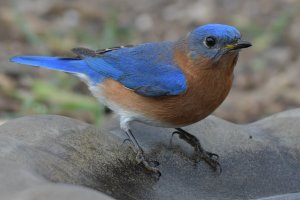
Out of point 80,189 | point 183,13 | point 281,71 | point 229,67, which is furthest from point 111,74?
point 183,13

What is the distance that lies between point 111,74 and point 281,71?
3.61 m

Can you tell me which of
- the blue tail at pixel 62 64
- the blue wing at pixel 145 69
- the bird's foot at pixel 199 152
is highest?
the blue wing at pixel 145 69

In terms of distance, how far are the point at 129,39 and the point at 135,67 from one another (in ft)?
12.5

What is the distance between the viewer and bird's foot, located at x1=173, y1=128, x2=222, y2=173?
426cm

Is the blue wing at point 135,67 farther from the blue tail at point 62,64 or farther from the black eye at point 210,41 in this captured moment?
the black eye at point 210,41

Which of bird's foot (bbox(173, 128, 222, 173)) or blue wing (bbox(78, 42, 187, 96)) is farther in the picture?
blue wing (bbox(78, 42, 187, 96))

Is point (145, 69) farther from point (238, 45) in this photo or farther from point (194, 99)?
point (238, 45)

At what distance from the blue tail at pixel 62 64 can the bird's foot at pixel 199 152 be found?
0.74 meters

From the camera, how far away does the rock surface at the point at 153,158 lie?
3.28 metres

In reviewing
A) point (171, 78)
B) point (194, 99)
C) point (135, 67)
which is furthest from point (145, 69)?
point (194, 99)

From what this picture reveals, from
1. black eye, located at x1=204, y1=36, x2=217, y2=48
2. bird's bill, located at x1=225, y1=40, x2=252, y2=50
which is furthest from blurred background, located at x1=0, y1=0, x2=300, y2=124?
bird's bill, located at x1=225, y1=40, x2=252, y2=50

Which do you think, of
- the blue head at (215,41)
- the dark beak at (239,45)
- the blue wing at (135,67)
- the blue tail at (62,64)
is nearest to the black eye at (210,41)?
the blue head at (215,41)

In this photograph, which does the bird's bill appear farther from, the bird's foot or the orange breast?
the bird's foot

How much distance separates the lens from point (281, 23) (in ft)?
28.2
